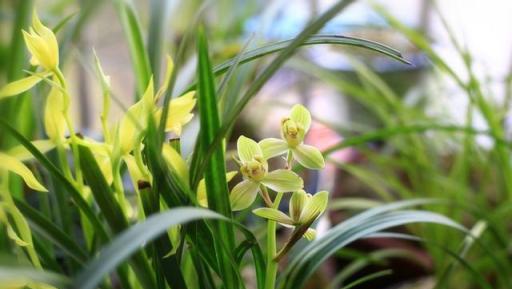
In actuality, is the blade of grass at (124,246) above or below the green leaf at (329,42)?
below

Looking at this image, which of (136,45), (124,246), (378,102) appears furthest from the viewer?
(378,102)

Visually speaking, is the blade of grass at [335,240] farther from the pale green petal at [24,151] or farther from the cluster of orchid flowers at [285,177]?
the pale green petal at [24,151]

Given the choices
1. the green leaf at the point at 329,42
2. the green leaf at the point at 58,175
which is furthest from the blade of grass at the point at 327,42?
the green leaf at the point at 58,175

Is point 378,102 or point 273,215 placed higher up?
point 378,102

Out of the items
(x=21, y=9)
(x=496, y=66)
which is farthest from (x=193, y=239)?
(x=496, y=66)

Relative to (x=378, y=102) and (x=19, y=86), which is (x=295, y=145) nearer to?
(x=19, y=86)

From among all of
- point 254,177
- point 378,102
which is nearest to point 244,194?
point 254,177
